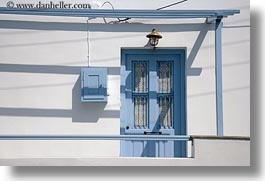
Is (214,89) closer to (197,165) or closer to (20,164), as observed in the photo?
(197,165)

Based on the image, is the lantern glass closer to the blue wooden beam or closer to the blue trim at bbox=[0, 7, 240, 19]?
the blue trim at bbox=[0, 7, 240, 19]

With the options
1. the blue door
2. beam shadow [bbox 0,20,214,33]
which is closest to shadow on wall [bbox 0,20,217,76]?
beam shadow [bbox 0,20,214,33]

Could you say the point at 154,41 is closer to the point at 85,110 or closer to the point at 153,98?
the point at 153,98

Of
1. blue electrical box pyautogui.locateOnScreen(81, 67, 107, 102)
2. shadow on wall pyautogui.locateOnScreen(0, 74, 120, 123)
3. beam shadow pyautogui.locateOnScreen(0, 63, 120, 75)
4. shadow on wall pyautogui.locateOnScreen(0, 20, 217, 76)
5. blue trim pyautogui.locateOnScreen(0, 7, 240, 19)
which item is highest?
blue trim pyautogui.locateOnScreen(0, 7, 240, 19)

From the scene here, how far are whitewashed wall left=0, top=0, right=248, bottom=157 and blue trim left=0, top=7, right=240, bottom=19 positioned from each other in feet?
1.58

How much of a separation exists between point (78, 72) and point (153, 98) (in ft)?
Result: 3.56

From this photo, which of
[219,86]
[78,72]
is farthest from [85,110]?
[219,86]

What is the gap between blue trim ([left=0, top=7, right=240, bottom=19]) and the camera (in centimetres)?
547

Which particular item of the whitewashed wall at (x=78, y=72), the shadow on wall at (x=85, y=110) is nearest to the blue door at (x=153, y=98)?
the whitewashed wall at (x=78, y=72)

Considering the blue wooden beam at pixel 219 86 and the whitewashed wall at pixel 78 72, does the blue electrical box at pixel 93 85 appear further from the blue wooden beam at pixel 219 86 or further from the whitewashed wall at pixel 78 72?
the blue wooden beam at pixel 219 86

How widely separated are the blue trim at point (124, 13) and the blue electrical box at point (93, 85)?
780mm

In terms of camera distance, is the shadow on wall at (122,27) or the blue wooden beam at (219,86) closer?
the blue wooden beam at (219,86)

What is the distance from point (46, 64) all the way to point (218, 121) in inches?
94.9

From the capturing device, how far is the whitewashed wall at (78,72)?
19.6 feet
